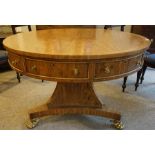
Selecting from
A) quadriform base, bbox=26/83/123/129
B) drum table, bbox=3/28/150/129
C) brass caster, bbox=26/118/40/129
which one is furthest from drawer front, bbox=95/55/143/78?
brass caster, bbox=26/118/40/129

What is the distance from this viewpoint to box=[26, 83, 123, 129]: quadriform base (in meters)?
1.82

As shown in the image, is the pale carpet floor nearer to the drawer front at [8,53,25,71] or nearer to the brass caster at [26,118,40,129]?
the brass caster at [26,118,40,129]

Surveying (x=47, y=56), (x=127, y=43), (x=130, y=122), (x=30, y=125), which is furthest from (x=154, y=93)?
(x=47, y=56)

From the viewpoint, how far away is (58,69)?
4.28ft

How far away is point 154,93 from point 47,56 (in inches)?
71.3

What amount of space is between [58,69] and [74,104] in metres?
0.66

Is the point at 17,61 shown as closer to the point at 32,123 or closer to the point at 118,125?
the point at 32,123

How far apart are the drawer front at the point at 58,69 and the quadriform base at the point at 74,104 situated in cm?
49

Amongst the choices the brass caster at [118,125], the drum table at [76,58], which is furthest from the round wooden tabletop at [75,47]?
the brass caster at [118,125]

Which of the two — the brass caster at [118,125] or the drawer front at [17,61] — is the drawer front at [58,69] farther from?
the brass caster at [118,125]

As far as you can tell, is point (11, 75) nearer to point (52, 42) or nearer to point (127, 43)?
point (52, 42)

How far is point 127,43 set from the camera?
1506 millimetres

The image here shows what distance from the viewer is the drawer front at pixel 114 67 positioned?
4.28 feet

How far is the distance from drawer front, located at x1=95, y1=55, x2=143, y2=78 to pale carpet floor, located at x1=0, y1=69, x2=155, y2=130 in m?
0.71
